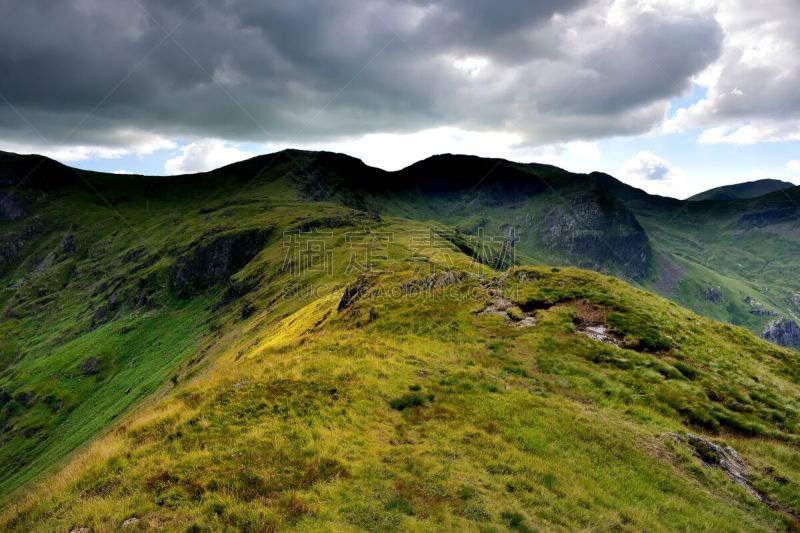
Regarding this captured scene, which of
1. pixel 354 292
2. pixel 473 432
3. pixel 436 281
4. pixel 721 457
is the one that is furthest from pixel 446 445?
pixel 354 292

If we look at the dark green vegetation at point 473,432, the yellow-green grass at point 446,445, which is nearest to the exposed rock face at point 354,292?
the dark green vegetation at point 473,432

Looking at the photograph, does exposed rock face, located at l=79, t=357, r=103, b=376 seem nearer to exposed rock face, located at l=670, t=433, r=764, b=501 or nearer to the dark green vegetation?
the dark green vegetation

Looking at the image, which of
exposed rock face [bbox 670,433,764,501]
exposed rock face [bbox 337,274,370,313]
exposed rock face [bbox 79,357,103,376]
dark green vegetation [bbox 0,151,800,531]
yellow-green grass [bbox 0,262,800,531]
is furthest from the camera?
exposed rock face [bbox 79,357,103,376]

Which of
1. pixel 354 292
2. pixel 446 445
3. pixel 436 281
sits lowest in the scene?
pixel 446 445

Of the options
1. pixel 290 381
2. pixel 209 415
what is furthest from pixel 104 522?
pixel 290 381

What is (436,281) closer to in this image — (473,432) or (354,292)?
(354,292)

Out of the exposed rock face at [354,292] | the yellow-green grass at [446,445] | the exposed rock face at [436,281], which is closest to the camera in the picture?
the yellow-green grass at [446,445]

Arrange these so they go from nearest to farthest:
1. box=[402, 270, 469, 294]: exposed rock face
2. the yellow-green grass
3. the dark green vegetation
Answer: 1. the yellow-green grass
2. the dark green vegetation
3. box=[402, 270, 469, 294]: exposed rock face

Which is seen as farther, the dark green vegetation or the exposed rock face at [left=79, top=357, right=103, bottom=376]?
the exposed rock face at [left=79, top=357, right=103, bottom=376]

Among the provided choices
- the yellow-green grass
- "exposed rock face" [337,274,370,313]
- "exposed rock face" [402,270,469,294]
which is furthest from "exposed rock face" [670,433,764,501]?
"exposed rock face" [337,274,370,313]

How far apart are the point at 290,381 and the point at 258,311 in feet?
393

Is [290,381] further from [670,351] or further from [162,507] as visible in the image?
[670,351]

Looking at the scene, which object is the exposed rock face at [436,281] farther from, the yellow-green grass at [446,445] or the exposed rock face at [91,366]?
the exposed rock face at [91,366]

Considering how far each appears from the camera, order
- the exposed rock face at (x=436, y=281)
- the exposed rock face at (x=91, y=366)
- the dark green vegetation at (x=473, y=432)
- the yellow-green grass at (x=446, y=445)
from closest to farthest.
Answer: the yellow-green grass at (x=446, y=445), the dark green vegetation at (x=473, y=432), the exposed rock face at (x=436, y=281), the exposed rock face at (x=91, y=366)
